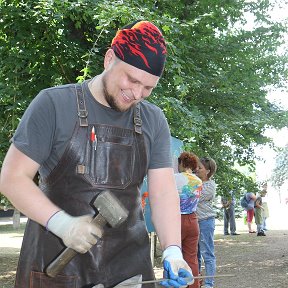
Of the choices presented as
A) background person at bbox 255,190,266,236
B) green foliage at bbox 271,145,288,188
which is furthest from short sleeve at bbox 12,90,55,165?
green foliage at bbox 271,145,288,188

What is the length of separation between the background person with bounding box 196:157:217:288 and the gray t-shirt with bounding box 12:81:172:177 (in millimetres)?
5397

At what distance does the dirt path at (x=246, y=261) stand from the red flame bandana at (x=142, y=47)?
6472mm

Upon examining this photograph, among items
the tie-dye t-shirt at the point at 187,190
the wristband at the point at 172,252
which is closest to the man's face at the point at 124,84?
the wristband at the point at 172,252

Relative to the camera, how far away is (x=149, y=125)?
2623mm

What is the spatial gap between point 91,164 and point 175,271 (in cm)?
59

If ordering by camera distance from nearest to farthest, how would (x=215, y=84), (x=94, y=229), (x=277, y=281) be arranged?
1. (x=94, y=229)
2. (x=277, y=281)
3. (x=215, y=84)

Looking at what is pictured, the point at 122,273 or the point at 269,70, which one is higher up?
the point at 269,70

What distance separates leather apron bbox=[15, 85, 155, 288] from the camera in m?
2.41

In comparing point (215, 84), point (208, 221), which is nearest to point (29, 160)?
point (208, 221)

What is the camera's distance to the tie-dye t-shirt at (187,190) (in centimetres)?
677

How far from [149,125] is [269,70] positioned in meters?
11.5

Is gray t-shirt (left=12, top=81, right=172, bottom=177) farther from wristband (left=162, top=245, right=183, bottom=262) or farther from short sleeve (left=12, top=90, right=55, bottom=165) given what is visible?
wristband (left=162, top=245, right=183, bottom=262)

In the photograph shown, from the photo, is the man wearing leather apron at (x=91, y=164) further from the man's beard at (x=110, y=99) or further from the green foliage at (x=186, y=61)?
the green foliage at (x=186, y=61)

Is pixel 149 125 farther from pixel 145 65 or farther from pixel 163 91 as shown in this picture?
pixel 163 91
